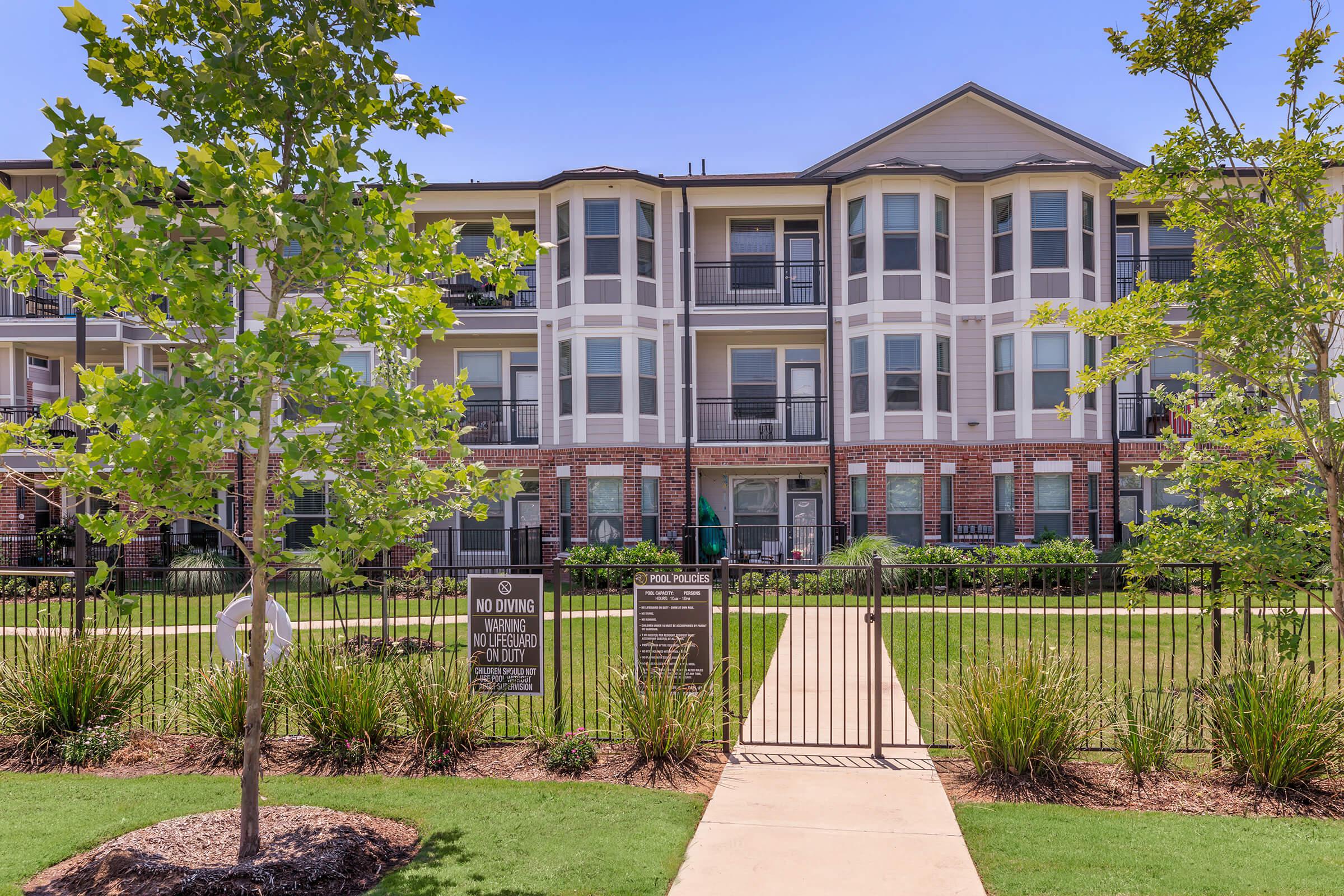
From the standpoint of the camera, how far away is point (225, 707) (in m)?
7.83

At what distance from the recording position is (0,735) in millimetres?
8008

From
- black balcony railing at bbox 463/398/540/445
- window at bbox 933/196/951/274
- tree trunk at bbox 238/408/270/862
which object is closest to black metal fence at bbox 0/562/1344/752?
tree trunk at bbox 238/408/270/862

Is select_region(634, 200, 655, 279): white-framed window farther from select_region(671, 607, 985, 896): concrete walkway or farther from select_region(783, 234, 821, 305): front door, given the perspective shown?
select_region(671, 607, 985, 896): concrete walkway

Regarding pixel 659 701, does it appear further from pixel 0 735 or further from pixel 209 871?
pixel 0 735

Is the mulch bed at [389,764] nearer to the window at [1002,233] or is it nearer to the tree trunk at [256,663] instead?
the tree trunk at [256,663]

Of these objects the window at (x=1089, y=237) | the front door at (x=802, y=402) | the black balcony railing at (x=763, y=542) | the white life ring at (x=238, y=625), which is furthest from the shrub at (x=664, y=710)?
the window at (x=1089, y=237)

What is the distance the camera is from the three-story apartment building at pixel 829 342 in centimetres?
2028

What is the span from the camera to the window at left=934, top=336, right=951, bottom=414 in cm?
2083

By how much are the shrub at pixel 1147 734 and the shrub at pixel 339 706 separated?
625 centimetres

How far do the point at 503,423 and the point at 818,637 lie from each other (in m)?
14.8

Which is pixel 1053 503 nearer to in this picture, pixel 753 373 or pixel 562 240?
pixel 753 373

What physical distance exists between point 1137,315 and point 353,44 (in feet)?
21.1

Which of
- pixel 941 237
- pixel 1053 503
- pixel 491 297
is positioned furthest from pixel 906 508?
pixel 491 297

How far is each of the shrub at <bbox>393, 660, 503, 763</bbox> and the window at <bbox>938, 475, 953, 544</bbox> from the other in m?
15.1
